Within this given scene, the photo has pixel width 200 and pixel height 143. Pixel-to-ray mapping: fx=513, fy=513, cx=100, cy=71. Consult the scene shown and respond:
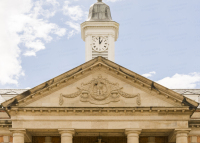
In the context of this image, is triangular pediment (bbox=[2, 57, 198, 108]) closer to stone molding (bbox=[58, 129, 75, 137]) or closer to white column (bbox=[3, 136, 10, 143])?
stone molding (bbox=[58, 129, 75, 137])

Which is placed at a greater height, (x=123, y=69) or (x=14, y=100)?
(x=123, y=69)

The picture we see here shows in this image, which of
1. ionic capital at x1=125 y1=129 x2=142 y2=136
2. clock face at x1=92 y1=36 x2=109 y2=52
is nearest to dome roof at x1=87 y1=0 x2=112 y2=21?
clock face at x1=92 y1=36 x2=109 y2=52

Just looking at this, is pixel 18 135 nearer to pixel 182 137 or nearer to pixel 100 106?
pixel 100 106

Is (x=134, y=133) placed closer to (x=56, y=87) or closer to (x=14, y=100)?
(x=56, y=87)

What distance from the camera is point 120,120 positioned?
37.8m

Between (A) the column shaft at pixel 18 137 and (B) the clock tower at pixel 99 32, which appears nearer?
(A) the column shaft at pixel 18 137

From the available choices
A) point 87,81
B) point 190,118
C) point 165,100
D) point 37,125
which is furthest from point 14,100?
point 190,118

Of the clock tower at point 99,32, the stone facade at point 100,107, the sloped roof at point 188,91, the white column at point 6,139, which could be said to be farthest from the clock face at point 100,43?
the white column at point 6,139

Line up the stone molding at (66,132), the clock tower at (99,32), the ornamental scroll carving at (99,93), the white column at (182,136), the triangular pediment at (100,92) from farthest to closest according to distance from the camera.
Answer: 1. the clock tower at (99,32)
2. the ornamental scroll carving at (99,93)
3. the triangular pediment at (100,92)
4. the stone molding at (66,132)
5. the white column at (182,136)

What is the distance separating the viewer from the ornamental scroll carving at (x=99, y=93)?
1494 inches

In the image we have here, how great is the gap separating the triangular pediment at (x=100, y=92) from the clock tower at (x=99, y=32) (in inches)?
518

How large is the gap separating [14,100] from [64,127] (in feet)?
13.6

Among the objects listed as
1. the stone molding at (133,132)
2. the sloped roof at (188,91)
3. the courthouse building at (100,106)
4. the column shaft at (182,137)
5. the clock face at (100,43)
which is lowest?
the column shaft at (182,137)

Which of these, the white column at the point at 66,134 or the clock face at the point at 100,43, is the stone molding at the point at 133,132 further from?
the clock face at the point at 100,43
